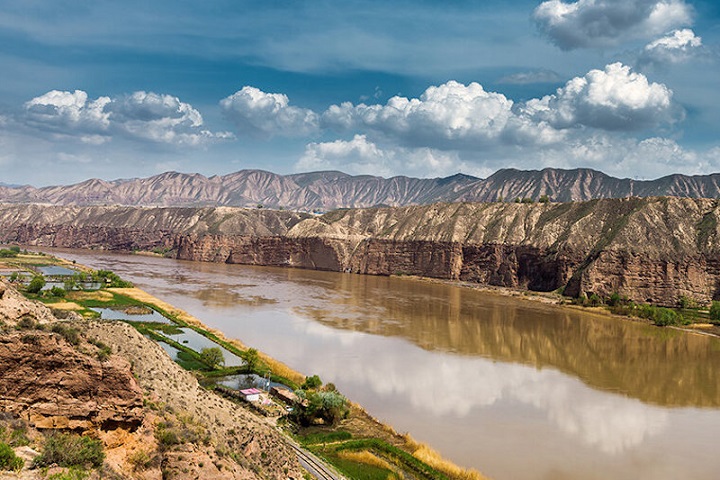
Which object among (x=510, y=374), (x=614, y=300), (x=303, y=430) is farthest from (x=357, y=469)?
(x=614, y=300)

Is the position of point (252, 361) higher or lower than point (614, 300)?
lower

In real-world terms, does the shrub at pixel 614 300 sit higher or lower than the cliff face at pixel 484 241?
lower

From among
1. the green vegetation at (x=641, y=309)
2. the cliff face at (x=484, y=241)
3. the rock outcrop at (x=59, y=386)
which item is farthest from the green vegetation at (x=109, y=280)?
the green vegetation at (x=641, y=309)

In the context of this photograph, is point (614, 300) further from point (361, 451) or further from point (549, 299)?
point (361, 451)

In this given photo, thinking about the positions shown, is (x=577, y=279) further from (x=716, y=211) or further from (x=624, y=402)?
(x=624, y=402)

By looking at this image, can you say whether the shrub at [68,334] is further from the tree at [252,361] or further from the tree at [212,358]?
the tree at [212,358]

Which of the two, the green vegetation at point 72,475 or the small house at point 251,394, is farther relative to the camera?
the small house at point 251,394

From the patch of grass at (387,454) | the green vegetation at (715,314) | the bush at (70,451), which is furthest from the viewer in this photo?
the green vegetation at (715,314)
